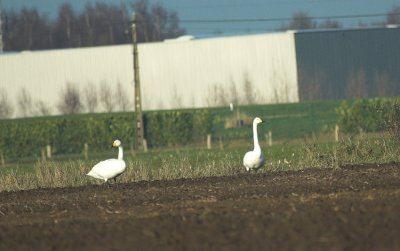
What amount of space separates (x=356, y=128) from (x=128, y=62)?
73.6 feet

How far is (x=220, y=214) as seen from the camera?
17.3 m

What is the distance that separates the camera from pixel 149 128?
2569 inches

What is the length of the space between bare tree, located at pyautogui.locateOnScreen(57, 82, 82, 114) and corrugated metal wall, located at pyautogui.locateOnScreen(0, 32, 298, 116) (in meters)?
0.40

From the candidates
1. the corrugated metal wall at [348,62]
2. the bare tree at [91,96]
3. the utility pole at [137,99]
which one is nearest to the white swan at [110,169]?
the utility pole at [137,99]

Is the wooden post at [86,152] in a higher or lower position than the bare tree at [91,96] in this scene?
lower

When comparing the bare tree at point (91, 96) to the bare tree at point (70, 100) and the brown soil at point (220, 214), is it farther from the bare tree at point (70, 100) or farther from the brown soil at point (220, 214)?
the brown soil at point (220, 214)

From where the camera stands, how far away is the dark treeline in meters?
131

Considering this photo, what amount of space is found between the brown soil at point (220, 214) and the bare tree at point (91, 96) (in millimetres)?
56076

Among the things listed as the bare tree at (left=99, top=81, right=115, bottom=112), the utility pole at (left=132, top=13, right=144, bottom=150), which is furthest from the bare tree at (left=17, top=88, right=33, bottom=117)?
the utility pole at (left=132, top=13, right=144, bottom=150)

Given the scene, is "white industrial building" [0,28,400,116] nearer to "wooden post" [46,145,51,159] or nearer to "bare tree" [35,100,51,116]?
"bare tree" [35,100,51,116]

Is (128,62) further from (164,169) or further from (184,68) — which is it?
(164,169)

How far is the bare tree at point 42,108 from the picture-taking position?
83250 millimetres

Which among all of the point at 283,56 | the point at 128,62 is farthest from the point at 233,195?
the point at 128,62

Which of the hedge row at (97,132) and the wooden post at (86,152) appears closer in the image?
the wooden post at (86,152)
